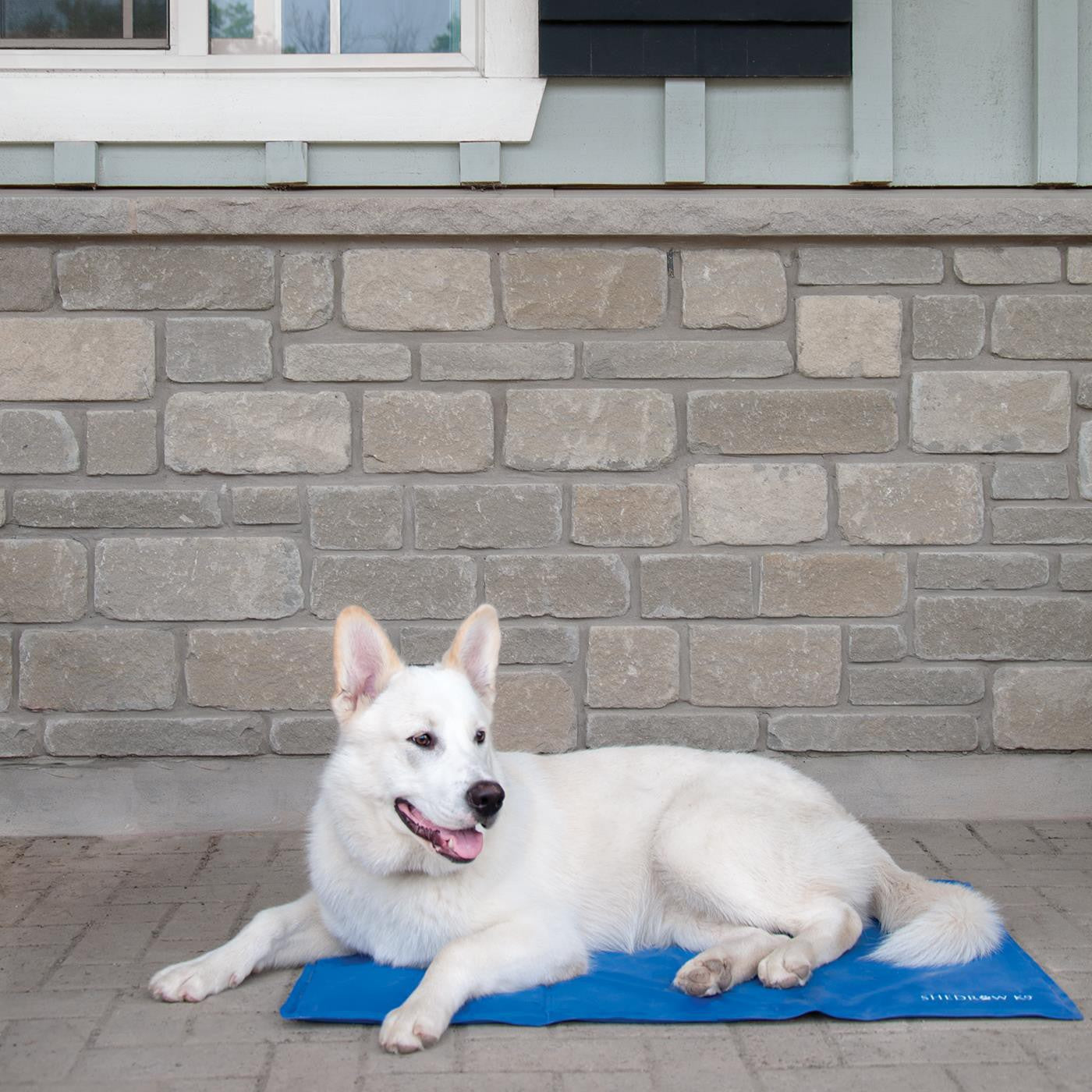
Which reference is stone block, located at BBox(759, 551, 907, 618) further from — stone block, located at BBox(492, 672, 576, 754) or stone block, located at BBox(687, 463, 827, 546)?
stone block, located at BBox(492, 672, 576, 754)

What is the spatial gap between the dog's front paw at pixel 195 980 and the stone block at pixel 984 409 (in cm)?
326

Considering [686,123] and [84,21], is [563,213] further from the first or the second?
[84,21]

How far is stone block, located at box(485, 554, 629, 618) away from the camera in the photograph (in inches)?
199

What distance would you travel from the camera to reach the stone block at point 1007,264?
199 inches

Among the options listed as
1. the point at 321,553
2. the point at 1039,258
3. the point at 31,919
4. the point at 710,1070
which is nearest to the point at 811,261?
the point at 1039,258

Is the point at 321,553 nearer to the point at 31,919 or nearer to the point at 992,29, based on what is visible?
the point at 31,919

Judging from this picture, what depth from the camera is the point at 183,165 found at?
4.96m

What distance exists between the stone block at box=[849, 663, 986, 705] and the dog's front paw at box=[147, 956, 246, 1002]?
2741mm

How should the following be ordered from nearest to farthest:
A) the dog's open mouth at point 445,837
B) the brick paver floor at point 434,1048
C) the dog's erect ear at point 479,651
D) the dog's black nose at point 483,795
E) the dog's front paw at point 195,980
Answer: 1. the brick paver floor at point 434,1048
2. the dog's black nose at point 483,795
3. the dog's open mouth at point 445,837
4. the dog's front paw at point 195,980
5. the dog's erect ear at point 479,651

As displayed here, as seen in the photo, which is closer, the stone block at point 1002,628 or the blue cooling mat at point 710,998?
the blue cooling mat at point 710,998

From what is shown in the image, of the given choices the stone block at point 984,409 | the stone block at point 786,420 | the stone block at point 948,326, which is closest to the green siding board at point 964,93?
the stone block at point 948,326

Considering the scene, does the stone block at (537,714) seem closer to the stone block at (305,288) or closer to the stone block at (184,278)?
the stone block at (305,288)

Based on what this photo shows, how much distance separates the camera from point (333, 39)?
5102mm

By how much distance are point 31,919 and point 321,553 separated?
1.70 meters
